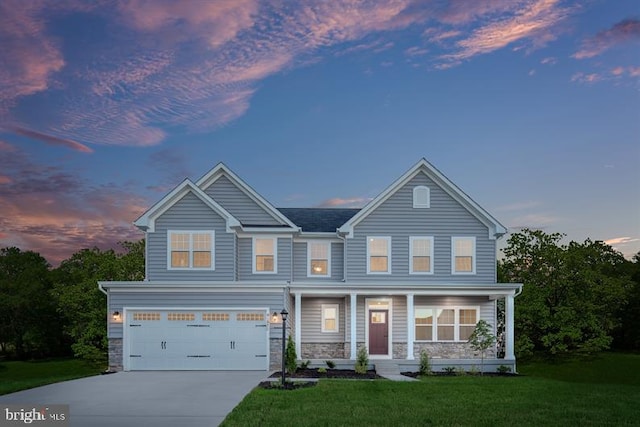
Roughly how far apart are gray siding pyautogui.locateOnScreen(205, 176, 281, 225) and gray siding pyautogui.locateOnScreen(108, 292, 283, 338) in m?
3.79

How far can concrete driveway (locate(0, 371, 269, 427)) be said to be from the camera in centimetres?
1204

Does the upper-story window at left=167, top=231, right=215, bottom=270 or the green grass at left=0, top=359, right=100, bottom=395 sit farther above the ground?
the upper-story window at left=167, top=231, right=215, bottom=270

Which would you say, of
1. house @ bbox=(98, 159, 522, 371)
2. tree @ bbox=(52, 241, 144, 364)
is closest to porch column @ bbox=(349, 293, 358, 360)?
house @ bbox=(98, 159, 522, 371)

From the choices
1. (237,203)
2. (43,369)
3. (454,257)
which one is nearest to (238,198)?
(237,203)

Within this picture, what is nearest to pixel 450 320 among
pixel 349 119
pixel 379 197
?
pixel 379 197

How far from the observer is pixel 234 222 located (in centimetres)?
2455

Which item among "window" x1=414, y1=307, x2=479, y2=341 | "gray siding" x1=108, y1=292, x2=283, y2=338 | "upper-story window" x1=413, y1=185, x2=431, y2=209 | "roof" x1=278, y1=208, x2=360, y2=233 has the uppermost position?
"upper-story window" x1=413, y1=185, x2=431, y2=209

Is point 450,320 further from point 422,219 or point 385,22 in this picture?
point 385,22

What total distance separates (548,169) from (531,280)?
27.9 feet

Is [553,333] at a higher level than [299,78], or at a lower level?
lower

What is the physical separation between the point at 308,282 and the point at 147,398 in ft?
37.5

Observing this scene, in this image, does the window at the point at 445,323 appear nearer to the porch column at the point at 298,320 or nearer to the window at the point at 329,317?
the window at the point at 329,317

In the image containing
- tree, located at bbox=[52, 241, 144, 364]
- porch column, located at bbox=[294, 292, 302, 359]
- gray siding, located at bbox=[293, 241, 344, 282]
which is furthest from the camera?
tree, located at bbox=[52, 241, 144, 364]

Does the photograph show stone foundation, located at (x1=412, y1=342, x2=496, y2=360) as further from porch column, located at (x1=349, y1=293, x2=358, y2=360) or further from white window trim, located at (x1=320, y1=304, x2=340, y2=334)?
white window trim, located at (x1=320, y1=304, x2=340, y2=334)
